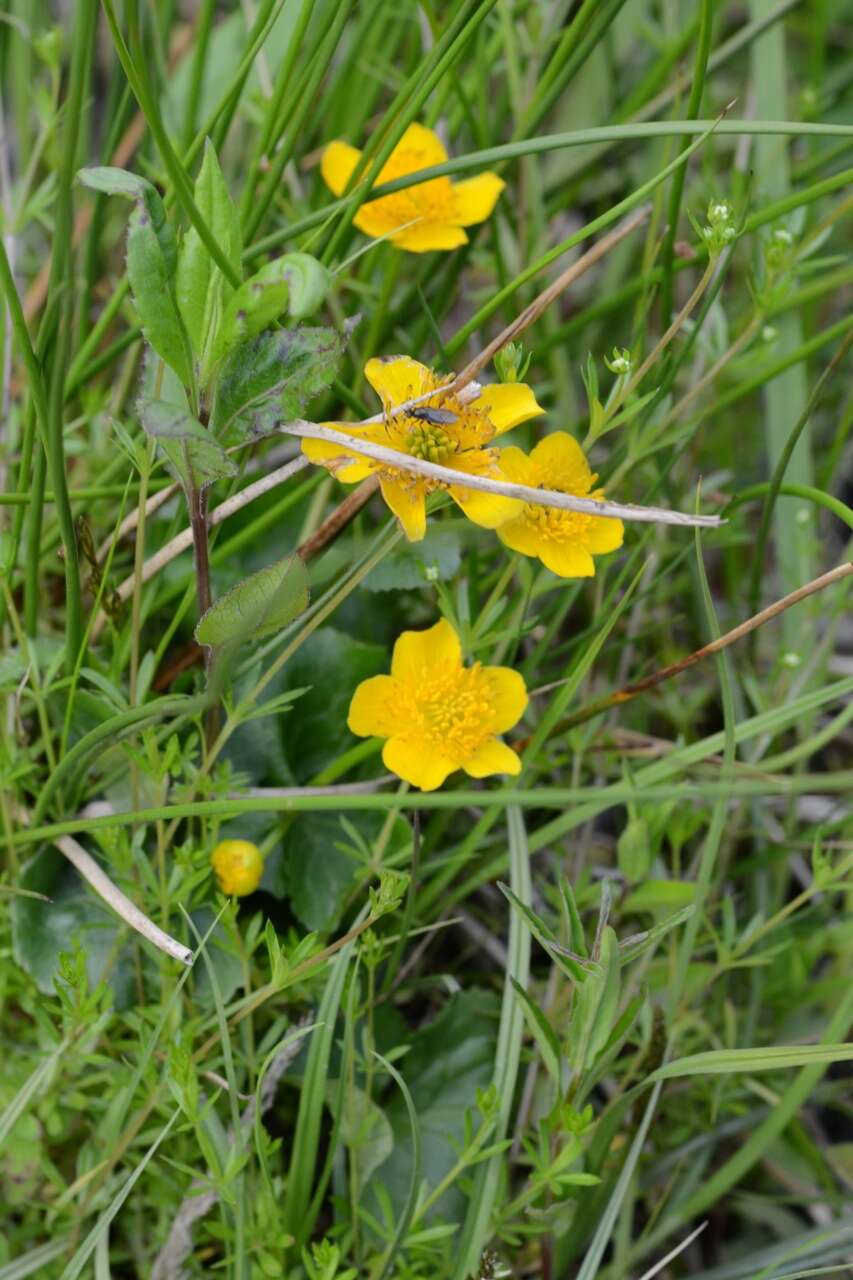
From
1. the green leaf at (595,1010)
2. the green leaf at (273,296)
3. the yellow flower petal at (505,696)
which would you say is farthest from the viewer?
the yellow flower petal at (505,696)

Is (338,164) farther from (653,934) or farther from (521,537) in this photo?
(653,934)

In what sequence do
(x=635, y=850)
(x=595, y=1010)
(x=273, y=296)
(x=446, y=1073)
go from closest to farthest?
(x=273, y=296) < (x=595, y=1010) < (x=635, y=850) < (x=446, y=1073)

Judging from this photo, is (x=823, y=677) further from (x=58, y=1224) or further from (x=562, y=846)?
(x=58, y=1224)

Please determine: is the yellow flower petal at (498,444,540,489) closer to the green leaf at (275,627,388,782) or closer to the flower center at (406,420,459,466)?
the flower center at (406,420,459,466)

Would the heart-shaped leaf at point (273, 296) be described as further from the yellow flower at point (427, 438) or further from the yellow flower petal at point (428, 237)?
the yellow flower petal at point (428, 237)

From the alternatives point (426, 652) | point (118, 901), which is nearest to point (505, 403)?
point (426, 652)

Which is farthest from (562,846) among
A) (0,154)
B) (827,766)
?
(0,154)

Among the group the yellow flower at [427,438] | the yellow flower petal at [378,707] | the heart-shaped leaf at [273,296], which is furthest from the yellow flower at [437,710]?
the heart-shaped leaf at [273,296]
